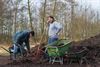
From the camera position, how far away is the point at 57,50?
36.3ft

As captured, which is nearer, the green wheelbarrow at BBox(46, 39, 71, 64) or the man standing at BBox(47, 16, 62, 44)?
the green wheelbarrow at BBox(46, 39, 71, 64)

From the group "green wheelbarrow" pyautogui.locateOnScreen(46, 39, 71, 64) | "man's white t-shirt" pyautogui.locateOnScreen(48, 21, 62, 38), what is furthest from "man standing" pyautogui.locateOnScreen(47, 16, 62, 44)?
"green wheelbarrow" pyautogui.locateOnScreen(46, 39, 71, 64)

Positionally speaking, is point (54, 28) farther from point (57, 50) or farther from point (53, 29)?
point (57, 50)

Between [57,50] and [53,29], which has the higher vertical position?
[53,29]

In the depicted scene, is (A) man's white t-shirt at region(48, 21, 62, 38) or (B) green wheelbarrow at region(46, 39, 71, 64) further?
(A) man's white t-shirt at region(48, 21, 62, 38)

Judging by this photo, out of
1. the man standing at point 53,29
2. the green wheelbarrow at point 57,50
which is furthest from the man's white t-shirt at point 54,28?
the green wheelbarrow at point 57,50

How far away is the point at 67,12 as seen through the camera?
35.0 m

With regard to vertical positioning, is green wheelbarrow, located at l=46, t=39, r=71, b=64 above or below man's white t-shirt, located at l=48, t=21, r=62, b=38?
below

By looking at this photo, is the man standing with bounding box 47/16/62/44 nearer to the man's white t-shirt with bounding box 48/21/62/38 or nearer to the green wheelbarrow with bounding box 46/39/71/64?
the man's white t-shirt with bounding box 48/21/62/38

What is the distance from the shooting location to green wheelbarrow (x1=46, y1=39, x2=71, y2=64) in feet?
36.5

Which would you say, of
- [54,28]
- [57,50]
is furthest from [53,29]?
[57,50]

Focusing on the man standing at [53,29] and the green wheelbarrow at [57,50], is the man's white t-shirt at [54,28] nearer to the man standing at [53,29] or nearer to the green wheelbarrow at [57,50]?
the man standing at [53,29]

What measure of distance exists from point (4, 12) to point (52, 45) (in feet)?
78.9

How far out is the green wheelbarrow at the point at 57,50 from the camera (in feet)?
36.5
